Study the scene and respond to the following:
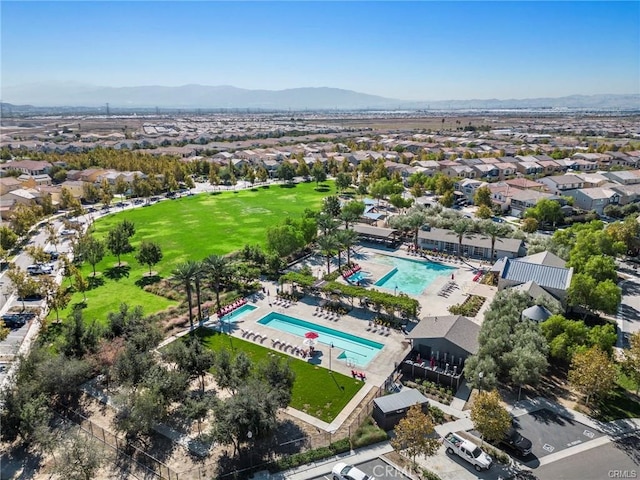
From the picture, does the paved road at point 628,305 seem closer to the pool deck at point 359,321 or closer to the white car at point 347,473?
the pool deck at point 359,321

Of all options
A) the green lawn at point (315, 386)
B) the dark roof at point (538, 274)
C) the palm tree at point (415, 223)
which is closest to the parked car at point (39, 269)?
the green lawn at point (315, 386)

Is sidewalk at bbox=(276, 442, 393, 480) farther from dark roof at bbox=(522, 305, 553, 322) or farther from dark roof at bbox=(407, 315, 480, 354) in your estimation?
dark roof at bbox=(522, 305, 553, 322)

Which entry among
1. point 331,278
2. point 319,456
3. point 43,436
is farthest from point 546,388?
point 43,436

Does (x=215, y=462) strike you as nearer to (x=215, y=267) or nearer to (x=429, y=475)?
(x=429, y=475)

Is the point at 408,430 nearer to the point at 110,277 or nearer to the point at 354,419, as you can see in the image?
the point at 354,419

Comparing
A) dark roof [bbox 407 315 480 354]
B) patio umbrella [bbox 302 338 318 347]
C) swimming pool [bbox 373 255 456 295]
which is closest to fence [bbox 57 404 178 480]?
patio umbrella [bbox 302 338 318 347]
